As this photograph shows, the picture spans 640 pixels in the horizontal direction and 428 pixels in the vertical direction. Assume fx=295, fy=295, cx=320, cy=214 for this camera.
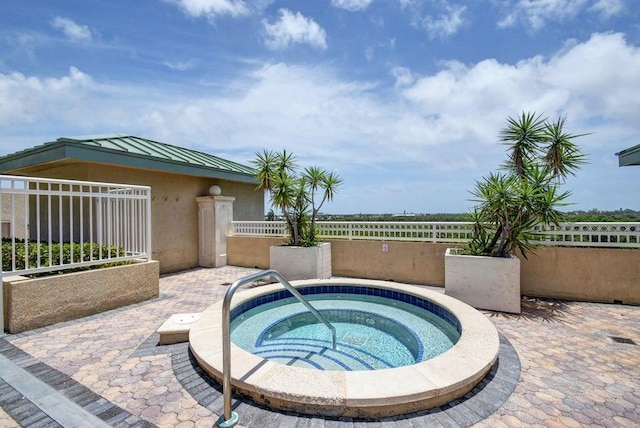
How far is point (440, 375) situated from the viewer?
9.74ft

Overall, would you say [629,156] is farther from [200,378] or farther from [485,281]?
[200,378]

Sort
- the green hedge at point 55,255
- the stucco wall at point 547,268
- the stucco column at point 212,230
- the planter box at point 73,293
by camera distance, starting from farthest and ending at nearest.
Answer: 1. the stucco column at point 212,230
2. the stucco wall at point 547,268
3. the green hedge at point 55,255
4. the planter box at point 73,293

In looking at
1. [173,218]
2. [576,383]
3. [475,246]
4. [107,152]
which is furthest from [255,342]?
[173,218]

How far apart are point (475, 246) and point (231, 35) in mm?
8335

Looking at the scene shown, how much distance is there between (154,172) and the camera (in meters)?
9.58

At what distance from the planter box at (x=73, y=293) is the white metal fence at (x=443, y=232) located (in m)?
4.43

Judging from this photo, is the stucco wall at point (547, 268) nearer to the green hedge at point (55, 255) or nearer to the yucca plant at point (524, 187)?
the yucca plant at point (524, 187)

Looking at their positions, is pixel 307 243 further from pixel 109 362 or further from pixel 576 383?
pixel 576 383

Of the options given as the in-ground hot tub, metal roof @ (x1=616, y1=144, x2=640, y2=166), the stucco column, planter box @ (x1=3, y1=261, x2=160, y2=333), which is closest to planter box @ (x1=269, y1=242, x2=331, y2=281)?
the in-ground hot tub

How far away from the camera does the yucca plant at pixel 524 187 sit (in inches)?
235

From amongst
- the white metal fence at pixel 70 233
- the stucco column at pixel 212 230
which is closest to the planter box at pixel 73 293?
the white metal fence at pixel 70 233

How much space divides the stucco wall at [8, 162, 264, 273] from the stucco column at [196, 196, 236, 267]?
218 mm

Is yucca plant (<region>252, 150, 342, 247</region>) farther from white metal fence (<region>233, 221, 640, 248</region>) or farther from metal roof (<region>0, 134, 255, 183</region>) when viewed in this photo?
metal roof (<region>0, 134, 255, 183</region>)

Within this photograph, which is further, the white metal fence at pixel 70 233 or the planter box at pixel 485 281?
the planter box at pixel 485 281
